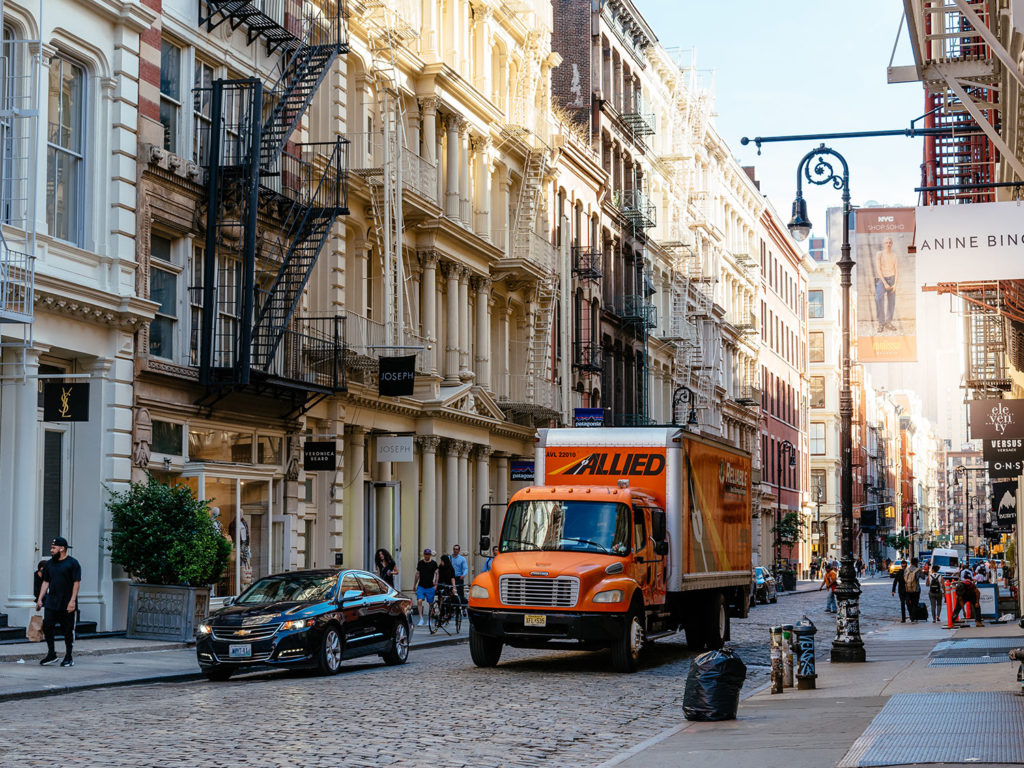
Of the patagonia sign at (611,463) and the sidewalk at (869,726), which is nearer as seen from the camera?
the sidewalk at (869,726)

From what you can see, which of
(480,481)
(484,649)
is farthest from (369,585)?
(480,481)

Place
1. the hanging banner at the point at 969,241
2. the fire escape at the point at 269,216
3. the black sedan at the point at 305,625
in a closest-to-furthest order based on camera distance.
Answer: the hanging banner at the point at 969,241, the black sedan at the point at 305,625, the fire escape at the point at 269,216

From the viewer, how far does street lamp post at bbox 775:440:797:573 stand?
7375 cm

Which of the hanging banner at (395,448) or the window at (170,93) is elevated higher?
the window at (170,93)

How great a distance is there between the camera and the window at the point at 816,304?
11800 centimetres

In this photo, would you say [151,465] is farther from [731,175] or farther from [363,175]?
[731,175]

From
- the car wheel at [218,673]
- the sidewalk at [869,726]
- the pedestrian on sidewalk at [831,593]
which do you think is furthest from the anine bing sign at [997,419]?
the car wheel at [218,673]

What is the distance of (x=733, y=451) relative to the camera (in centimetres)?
2662

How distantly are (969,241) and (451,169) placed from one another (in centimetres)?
2582

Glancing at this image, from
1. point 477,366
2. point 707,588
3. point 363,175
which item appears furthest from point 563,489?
point 477,366

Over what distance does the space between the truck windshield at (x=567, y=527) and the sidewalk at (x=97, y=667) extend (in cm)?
497

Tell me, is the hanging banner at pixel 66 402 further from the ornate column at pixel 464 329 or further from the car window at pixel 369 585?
the ornate column at pixel 464 329

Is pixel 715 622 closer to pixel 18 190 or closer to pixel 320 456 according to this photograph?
pixel 320 456

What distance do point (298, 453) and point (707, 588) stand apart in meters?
10.6
